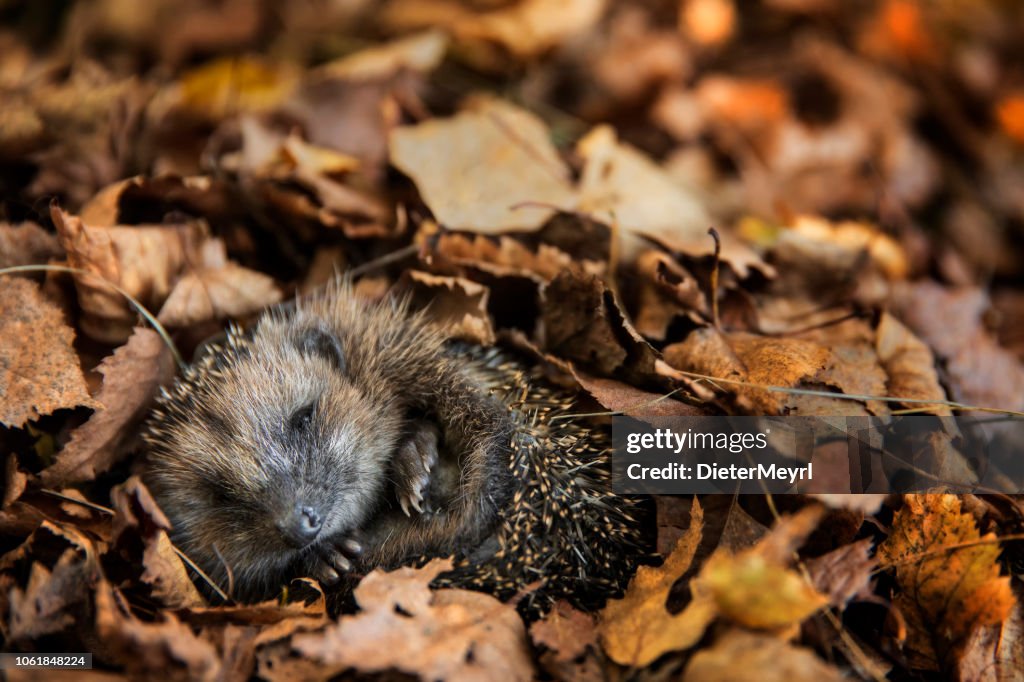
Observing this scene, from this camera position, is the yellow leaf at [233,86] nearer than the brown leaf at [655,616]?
No

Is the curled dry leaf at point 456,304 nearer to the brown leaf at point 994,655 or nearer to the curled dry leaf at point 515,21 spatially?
the brown leaf at point 994,655

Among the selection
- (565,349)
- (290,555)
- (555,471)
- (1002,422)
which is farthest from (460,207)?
(1002,422)

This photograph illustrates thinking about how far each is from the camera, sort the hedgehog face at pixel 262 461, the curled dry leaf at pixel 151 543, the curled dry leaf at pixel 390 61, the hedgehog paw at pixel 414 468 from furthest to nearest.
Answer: the curled dry leaf at pixel 390 61 → the hedgehog paw at pixel 414 468 → the hedgehog face at pixel 262 461 → the curled dry leaf at pixel 151 543

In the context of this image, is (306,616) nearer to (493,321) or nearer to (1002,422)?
(493,321)

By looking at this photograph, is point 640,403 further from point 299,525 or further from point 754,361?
point 299,525

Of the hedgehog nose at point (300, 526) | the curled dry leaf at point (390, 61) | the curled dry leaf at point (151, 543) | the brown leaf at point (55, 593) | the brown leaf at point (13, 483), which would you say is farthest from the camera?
the curled dry leaf at point (390, 61)

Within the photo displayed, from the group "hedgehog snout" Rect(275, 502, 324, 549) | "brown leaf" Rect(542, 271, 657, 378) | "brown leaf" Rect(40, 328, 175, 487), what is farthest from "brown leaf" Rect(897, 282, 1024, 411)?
"brown leaf" Rect(40, 328, 175, 487)

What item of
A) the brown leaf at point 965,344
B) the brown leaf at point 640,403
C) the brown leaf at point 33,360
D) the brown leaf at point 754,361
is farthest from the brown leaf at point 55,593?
the brown leaf at point 965,344
